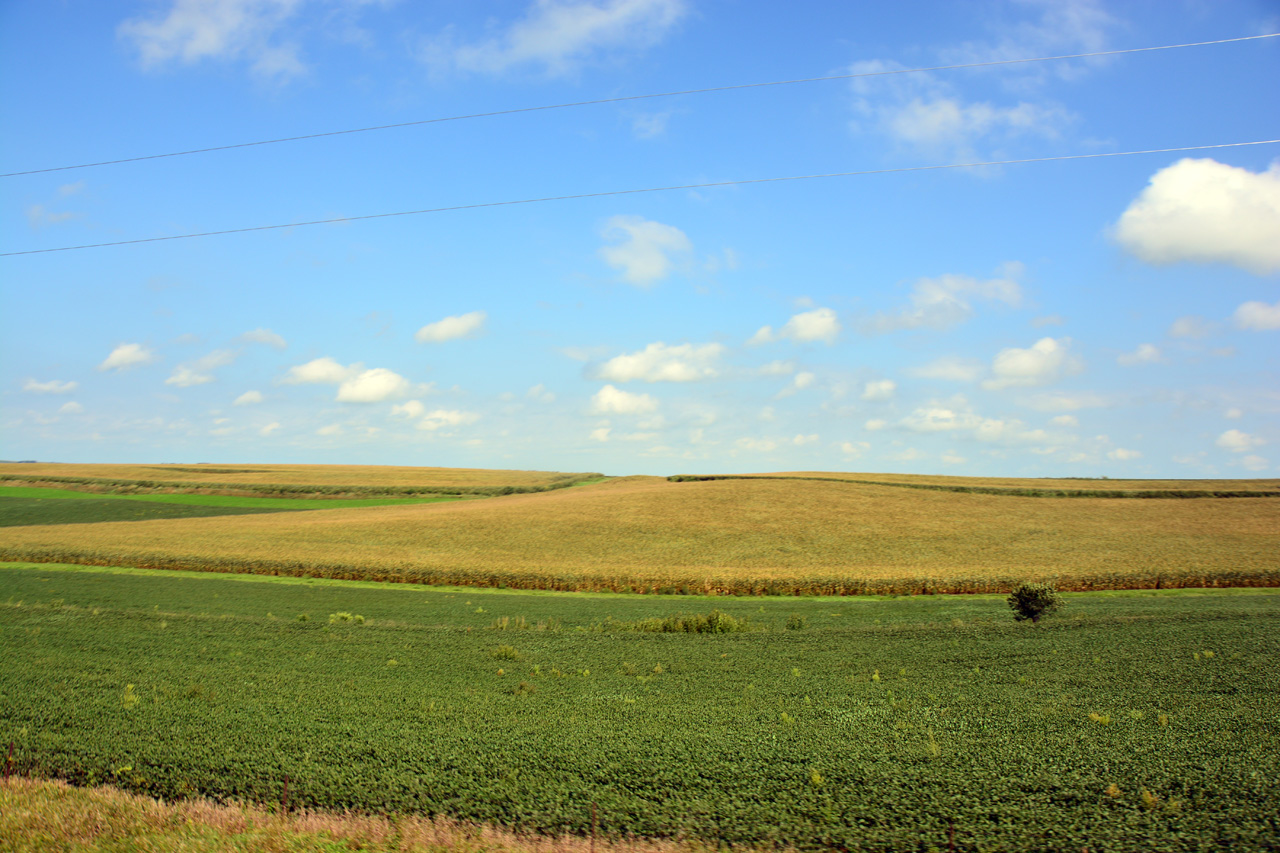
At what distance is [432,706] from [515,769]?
4.68 meters

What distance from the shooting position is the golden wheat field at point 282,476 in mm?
100000

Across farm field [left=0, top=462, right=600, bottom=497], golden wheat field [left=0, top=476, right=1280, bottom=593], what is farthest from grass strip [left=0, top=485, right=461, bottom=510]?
golden wheat field [left=0, top=476, right=1280, bottom=593]

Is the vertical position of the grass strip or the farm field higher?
the farm field

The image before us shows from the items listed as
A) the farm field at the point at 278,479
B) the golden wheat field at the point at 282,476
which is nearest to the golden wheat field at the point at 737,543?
the farm field at the point at 278,479

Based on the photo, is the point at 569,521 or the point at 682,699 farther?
the point at 569,521

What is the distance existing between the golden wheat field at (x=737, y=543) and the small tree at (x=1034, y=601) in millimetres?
10197

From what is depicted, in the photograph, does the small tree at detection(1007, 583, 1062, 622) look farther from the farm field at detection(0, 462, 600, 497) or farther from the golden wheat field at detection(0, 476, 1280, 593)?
the farm field at detection(0, 462, 600, 497)

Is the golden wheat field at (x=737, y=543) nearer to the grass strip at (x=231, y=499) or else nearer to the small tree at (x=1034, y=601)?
the small tree at (x=1034, y=601)

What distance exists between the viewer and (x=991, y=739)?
14.8 meters

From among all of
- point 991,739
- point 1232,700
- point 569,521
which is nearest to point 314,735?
point 991,739

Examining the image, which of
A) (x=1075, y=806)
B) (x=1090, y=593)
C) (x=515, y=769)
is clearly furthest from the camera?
(x=1090, y=593)

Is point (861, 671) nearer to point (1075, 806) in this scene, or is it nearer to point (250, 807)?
point (1075, 806)

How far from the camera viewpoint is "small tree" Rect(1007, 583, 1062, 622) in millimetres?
29203

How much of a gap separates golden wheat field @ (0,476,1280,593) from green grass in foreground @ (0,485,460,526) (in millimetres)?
9745
